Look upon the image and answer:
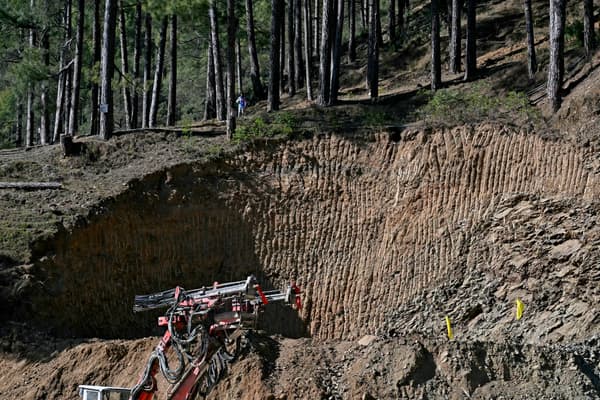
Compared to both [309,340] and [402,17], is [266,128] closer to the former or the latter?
[309,340]

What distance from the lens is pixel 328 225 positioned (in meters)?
22.0

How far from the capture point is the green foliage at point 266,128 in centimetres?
2341

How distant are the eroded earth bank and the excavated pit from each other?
38 millimetres

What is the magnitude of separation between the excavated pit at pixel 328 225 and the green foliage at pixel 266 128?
43 cm

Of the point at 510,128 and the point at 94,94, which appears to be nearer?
the point at 510,128

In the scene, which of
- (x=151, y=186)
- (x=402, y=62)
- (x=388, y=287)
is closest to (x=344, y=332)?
(x=388, y=287)

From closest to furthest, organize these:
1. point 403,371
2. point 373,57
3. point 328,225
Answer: point 403,371, point 328,225, point 373,57

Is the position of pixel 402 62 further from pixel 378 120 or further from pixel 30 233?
pixel 30 233

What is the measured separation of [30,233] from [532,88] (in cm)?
1423

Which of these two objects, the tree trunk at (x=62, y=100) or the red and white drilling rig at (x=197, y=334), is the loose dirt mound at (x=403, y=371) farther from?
the tree trunk at (x=62, y=100)

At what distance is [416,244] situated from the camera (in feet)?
68.8

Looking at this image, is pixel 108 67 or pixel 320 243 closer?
pixel 320 243

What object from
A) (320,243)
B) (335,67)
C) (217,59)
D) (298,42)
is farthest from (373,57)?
(320,243)

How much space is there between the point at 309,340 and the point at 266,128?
890 cm
